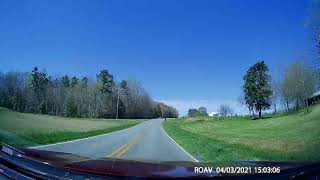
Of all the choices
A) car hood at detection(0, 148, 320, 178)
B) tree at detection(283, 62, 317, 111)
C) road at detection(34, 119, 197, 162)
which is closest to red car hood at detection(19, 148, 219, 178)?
car hood at detection(0, 148, 320, 178)

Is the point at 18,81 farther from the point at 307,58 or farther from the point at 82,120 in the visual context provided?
the point at 307,58

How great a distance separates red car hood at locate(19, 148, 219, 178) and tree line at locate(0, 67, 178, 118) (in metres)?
0.61

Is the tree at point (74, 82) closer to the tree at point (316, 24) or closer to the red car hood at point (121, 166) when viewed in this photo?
the red car hood at point (121, 166)

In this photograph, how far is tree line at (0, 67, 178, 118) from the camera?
4328mm

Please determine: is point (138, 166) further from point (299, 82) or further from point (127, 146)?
point (299, 82)

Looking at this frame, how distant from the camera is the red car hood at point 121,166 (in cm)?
355

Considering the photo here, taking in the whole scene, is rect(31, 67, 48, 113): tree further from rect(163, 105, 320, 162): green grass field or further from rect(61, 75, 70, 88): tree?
rect(163, 105, 320, 162): green grass field

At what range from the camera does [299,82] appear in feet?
11.8

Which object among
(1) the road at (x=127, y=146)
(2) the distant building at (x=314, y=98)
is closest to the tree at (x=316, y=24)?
(2) the distant building at (x=314, y=98)

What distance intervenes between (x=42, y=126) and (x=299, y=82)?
9.70ft

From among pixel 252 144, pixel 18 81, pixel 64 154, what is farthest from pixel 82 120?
pixel 252 144

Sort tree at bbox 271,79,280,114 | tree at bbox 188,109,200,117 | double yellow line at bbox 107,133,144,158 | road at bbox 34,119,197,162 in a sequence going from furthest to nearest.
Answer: road at bbox 34,119,197,162 < double yellow line at bbox 107,133,144,158 < tree at bbox 188,109,200,117 < tree at bbox 271,79,280,114
